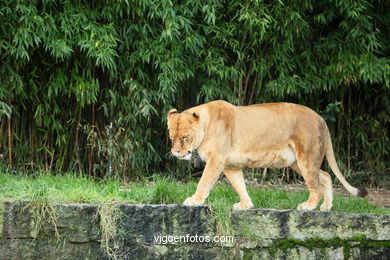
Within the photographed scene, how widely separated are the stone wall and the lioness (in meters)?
0.23

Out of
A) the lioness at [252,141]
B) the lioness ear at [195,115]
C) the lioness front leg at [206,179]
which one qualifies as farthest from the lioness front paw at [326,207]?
the lioness ear at [195,115]

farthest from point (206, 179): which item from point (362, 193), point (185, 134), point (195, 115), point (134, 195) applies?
point (362, 193)

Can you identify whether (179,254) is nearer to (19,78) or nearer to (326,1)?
(19,78)

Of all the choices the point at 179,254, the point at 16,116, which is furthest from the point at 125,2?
the point at 179,254

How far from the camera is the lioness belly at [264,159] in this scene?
257 inches

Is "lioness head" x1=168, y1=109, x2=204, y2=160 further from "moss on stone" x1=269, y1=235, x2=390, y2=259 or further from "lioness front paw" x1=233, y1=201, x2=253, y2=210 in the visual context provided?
"moss on stone" x1=269, y1=235, x2=390, y2=259

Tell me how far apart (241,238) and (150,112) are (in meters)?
3.07

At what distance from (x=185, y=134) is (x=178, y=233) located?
2.90 feet

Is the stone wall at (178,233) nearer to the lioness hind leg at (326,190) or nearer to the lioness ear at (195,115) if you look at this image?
the lioness hind leg at (326,190)

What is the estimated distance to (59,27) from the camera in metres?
8.22

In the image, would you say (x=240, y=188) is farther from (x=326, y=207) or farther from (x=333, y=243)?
(x=333, y=243)

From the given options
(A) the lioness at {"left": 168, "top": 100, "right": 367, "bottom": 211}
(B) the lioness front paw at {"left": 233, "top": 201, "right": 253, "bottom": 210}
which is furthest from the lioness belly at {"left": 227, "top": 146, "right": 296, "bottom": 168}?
(B) the lioness front paw at {"left": 233, "top": 201, "right": 253, "bottom": 210}

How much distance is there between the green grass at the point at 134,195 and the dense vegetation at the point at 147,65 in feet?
3.95

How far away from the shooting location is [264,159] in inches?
260
